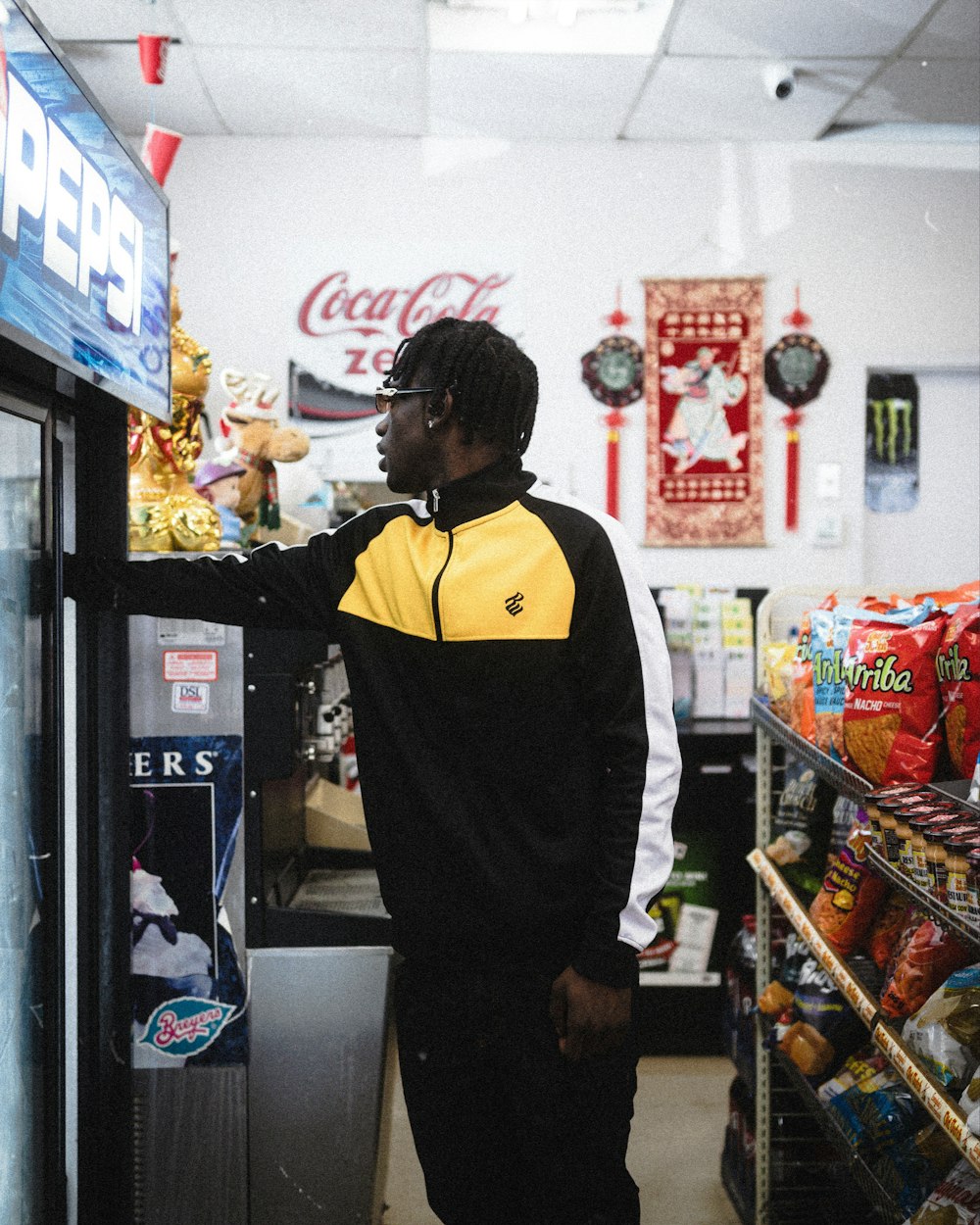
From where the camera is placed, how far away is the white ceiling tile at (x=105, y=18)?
134 inches

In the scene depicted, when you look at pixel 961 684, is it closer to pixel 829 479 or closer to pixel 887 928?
pixel 887 928

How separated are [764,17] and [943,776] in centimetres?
278

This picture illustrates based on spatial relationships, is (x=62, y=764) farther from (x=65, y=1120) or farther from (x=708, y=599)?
(x=708, y=599)

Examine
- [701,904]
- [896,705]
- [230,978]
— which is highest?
[896,705]

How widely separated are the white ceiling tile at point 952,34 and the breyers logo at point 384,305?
1.69m

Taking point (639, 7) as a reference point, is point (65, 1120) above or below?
below

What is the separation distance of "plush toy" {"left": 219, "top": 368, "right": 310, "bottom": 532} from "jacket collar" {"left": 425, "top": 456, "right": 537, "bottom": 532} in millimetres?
1211

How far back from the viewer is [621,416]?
4.58 metres

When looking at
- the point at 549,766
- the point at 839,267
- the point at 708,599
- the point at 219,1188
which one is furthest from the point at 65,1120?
the point at 839,267

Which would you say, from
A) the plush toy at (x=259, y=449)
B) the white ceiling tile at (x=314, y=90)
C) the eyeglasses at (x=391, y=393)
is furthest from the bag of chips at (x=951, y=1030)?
the white ceiling tile at (x=314, y=90)

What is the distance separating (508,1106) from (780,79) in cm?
354

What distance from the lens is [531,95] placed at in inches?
161

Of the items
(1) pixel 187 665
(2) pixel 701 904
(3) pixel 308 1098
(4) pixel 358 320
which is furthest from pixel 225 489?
(2) pixel 701 904

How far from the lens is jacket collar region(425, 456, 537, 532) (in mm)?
1632
